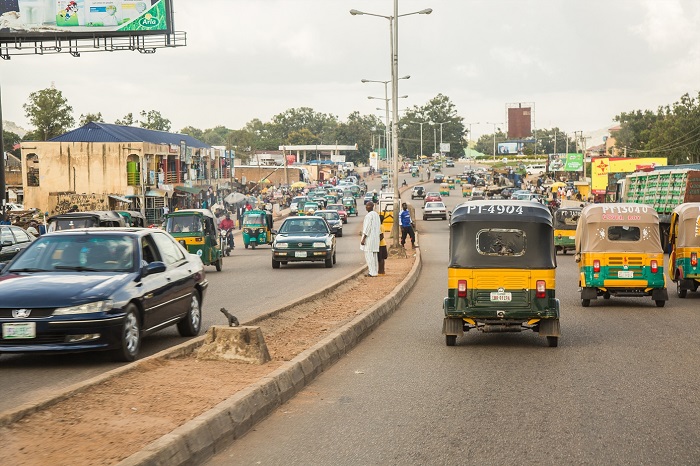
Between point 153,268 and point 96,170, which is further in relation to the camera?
point 96,170

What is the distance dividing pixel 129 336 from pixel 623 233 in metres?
12.6

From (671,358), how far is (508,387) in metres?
3.28

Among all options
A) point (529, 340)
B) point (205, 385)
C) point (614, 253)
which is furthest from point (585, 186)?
point (205, 385)

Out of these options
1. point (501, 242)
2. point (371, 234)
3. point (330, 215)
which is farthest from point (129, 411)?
point (330, 215)

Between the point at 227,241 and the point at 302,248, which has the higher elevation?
the point at 302,248

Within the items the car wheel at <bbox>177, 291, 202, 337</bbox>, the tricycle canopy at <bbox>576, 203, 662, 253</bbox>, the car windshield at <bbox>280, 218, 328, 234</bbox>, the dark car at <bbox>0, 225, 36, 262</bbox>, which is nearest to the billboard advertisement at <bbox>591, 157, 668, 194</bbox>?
the car windshield at <bbox>280, 218, 328, 234</bbox>

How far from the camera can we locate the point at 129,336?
12.0 metres

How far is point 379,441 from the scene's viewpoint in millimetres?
7973

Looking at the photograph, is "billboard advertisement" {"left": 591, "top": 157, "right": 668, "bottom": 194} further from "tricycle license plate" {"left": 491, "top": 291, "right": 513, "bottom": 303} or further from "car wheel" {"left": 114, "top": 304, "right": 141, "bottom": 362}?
"car wheel" {"left": 114, "top": 304, "right": 141, "bottom": 362}

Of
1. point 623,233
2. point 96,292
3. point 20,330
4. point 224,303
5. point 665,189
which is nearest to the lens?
point 20,330

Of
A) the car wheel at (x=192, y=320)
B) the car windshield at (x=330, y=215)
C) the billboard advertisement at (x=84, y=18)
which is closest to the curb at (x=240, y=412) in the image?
the car wheel at (x=192, y=320)

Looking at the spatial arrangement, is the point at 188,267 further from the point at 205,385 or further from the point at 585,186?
the point at 585,186

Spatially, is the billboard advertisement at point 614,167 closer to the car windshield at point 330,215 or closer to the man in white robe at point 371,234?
the car windshield at point 330,215

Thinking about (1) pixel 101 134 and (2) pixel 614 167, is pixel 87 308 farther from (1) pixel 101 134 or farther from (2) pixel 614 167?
(1) pixel 101 134
